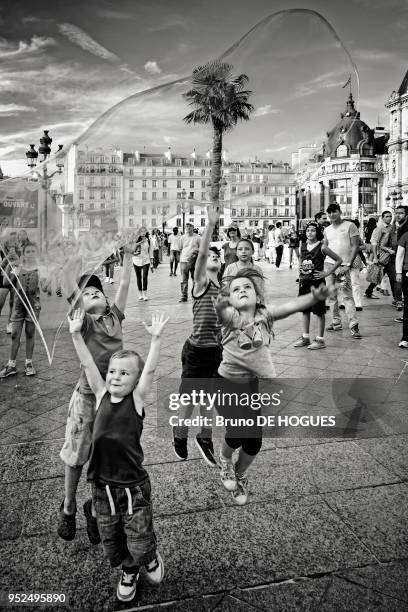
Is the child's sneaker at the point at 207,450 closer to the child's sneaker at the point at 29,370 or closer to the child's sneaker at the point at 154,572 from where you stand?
the child's sneaker at the point at 154,572

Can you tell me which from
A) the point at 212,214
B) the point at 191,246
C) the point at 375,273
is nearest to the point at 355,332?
the point at 375,273

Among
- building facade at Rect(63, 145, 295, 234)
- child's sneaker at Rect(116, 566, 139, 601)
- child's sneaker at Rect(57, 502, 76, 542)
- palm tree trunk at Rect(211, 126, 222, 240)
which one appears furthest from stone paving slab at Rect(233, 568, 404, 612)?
building facade at Rect(63, 145, 295, 234)

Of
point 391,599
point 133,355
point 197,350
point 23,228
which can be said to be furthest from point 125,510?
point 23,228

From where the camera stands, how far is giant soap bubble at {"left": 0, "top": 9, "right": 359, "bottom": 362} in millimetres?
2879

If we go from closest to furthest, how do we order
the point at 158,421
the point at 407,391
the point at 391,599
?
the point at 391,599 → the point at 158,421 → the point at 407,391

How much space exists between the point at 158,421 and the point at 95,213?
170cm

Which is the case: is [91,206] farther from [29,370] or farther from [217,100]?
[29,370]

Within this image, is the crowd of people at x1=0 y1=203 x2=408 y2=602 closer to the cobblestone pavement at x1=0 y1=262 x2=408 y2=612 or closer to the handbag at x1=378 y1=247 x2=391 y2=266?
the cobblestone pavement at x1=0 y1=262 x2=408 y2=612

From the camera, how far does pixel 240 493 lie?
267 cm

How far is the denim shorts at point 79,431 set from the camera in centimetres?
240

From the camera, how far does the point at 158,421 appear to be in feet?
12.8

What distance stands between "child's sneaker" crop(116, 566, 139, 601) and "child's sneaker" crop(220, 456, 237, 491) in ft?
2.56

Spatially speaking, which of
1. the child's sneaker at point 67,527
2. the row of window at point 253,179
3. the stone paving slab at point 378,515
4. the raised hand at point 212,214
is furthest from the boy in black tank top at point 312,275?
the child's sneaker at point 67,527

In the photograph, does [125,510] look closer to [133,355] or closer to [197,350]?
[133,355]
